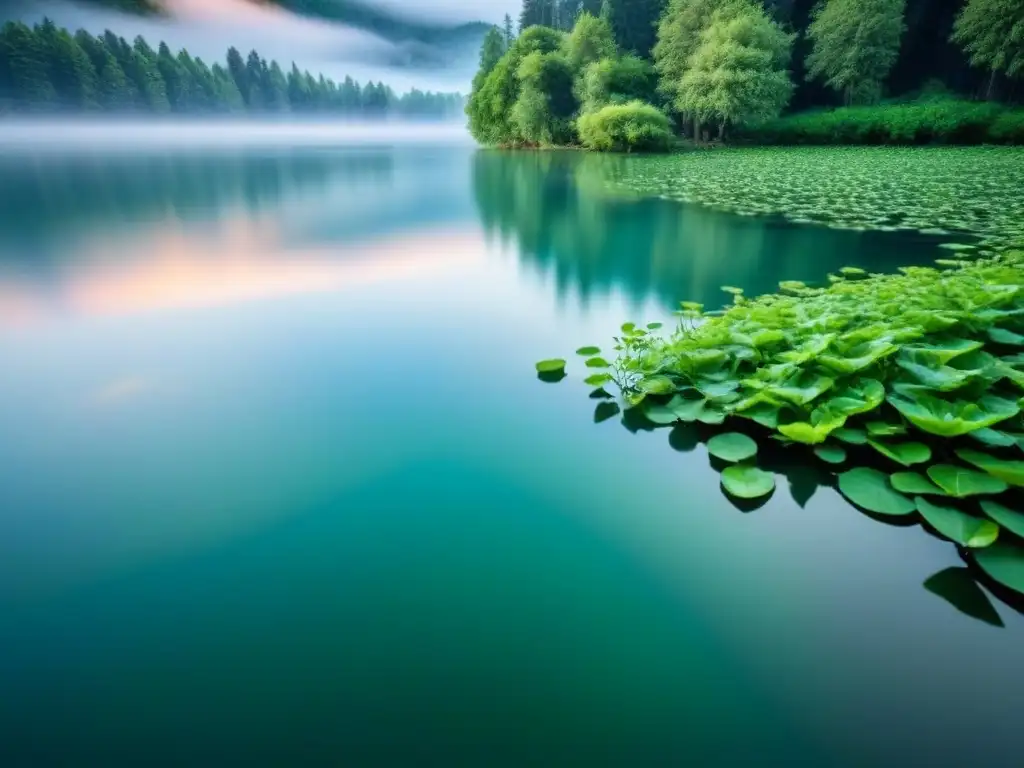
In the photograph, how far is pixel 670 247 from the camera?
6359 millimetres

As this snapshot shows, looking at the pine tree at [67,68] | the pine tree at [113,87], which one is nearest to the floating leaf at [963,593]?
the pine tree at [67,68]

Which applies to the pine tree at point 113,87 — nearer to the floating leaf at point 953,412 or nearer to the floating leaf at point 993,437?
the floating leaf at point 953,412

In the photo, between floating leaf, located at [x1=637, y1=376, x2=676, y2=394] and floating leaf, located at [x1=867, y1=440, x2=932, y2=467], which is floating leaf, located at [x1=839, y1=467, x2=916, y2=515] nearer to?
floating leaf, located at [x1=867, y1=440, x2=932, y2=467]

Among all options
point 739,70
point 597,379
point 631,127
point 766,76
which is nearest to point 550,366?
point 597,379

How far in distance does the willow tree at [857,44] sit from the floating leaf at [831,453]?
26109 millimetres

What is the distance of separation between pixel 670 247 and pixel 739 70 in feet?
54.8

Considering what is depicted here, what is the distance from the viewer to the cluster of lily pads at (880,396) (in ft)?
5.99

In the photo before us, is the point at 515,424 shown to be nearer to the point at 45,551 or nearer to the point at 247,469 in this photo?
the point at 247,469

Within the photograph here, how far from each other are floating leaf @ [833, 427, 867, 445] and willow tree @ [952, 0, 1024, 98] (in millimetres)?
24270

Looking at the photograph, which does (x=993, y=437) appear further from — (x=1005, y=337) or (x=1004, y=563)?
(x=1005, y=337)

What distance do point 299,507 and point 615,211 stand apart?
303 inches

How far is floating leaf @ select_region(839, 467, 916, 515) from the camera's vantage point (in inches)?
74.0

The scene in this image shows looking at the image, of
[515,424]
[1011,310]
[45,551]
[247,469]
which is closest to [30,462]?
[45,551]

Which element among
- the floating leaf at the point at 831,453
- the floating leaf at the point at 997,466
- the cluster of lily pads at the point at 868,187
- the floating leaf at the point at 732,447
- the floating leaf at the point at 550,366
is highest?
the cluster of lily pads at the point at 868,187
